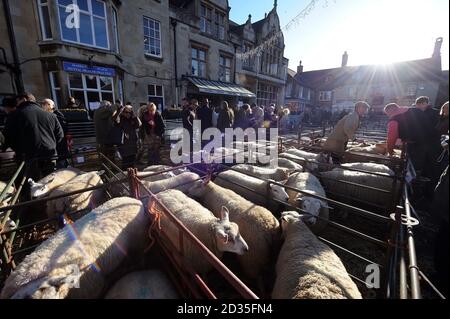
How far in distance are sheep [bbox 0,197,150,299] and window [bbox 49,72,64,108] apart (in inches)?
388

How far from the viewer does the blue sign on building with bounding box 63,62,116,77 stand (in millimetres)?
9289

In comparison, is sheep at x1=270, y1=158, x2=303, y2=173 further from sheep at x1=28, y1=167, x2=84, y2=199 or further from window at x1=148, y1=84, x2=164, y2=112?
window at x1=148, y1=84, x2=164, y2=112

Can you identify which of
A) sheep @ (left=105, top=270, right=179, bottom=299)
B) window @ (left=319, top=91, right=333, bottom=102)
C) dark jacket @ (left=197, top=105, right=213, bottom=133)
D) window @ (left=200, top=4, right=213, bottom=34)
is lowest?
sheep @ (left=105, top=270, right=179, bottom=299)

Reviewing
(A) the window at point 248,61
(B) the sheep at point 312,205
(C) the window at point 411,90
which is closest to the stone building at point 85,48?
(A) the window at point 248,61

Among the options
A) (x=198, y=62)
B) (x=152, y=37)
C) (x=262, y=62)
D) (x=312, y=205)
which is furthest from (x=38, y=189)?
(x=262, y=62)

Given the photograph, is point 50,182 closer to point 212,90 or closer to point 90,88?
point 90,88

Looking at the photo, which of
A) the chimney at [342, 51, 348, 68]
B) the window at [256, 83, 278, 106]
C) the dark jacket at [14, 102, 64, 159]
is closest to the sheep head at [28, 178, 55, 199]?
the dark jacket at [14, 102, 64, 159]

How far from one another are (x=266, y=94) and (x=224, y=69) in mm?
7730

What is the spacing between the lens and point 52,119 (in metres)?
4.14

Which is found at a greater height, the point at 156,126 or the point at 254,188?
Answer: the point at 156,126

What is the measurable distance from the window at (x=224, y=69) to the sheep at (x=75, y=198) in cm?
1614

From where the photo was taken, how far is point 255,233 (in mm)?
2592
